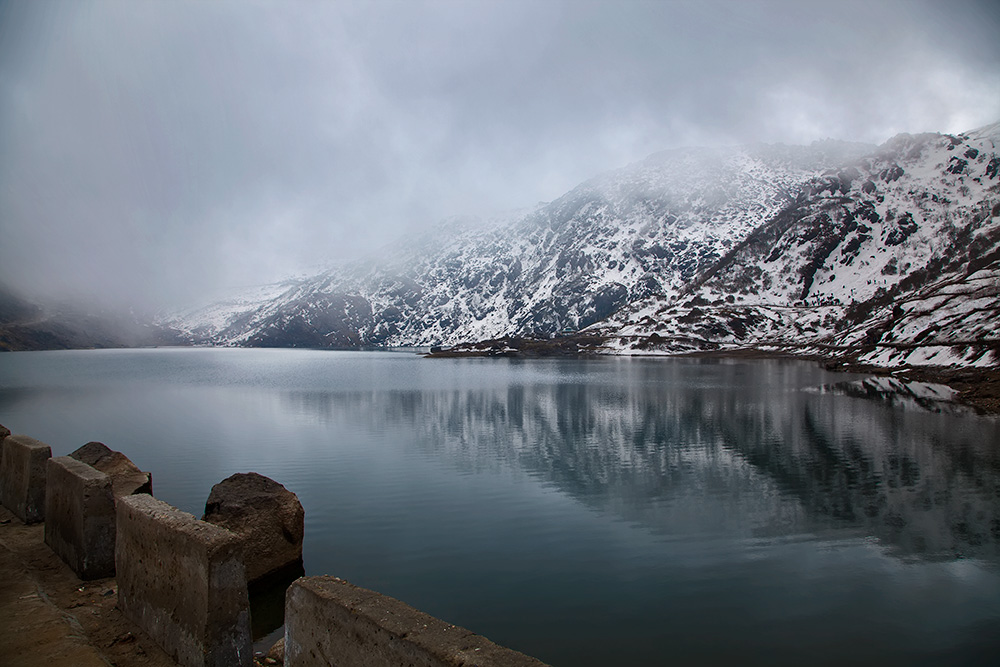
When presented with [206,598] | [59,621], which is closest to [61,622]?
[59,621]

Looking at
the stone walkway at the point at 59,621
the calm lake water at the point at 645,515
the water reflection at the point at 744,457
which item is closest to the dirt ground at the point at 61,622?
the stone walkway at the point at 59,621

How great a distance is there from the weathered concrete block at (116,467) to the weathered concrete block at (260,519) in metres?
5.14

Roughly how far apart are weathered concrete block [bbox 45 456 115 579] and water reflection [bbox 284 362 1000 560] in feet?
55.5

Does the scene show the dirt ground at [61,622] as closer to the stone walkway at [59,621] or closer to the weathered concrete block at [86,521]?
the stone walkway at [59,621]

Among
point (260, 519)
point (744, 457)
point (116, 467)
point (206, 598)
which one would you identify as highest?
point (206, 598)

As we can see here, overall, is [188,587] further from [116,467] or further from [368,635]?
[116,467]

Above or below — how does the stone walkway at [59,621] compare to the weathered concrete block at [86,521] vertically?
below

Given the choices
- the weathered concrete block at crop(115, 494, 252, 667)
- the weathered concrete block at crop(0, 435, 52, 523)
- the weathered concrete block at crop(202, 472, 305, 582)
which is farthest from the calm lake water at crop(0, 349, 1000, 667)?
the weathered concrete block at crop(115, 494, 252, 667)

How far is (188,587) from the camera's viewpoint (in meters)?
7.81

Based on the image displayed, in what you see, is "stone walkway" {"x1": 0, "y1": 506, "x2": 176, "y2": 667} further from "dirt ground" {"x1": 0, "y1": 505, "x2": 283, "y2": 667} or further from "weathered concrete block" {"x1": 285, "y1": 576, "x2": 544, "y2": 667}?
"weathered concrete block" {"x1": 285, "y1": 576, "x2": 544, "y2": 667}

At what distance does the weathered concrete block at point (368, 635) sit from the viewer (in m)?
5.68

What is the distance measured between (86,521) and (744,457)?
1265 inches

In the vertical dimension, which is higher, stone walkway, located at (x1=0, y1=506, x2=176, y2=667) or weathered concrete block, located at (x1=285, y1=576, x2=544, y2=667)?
weathered concrete block, located at (x1=285, y1=576, x2=544, y2=667)

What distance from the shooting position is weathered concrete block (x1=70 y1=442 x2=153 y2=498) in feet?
62.2
